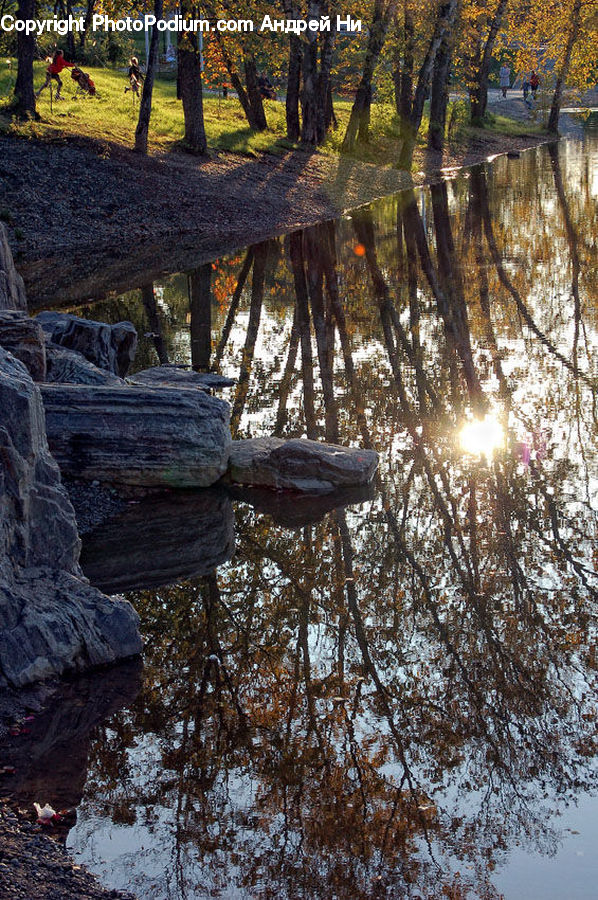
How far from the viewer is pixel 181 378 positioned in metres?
13.3

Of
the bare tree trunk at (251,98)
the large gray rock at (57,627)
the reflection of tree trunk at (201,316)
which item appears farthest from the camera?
the bare tree trunk at (251,98)

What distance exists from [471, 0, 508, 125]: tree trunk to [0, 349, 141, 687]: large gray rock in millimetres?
48682

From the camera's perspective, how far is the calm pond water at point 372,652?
5492mm

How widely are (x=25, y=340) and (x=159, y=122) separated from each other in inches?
1048

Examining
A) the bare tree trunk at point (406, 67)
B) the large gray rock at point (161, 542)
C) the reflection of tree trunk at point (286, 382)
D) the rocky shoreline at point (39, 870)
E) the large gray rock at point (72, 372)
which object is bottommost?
the rocky shoreline at point (39, 870)

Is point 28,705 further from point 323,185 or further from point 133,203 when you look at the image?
point 323,185

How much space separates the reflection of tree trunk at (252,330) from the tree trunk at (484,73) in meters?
31.8

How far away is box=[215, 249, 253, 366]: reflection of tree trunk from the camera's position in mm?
16141

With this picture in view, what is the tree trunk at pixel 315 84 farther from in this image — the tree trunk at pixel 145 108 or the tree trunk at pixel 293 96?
the tree trunk at pixel 145 108

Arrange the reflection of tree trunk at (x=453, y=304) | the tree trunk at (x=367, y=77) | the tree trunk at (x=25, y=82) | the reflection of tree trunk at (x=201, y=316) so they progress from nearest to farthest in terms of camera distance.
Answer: the reflection of tree trunk at (x=453, y=304)
the reflection of tree trunk at (x=201, y=316)
the tree trunk at (x=25, y=82)
the tree trunk at (x=367, y=77)

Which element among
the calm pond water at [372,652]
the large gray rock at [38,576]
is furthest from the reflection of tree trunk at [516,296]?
the large gray rock at [38,576]

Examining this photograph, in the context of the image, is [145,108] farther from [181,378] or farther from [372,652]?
[372,652]

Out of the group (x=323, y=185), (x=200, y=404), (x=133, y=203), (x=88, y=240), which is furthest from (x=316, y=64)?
(x=200, y=404)

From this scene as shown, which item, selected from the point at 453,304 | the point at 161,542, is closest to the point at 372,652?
the point at 161,542
